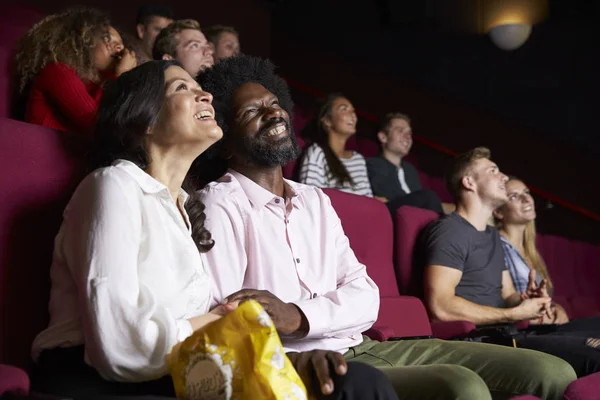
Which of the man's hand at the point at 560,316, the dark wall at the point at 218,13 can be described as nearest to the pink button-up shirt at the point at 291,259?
the man's hand at the point at 560,316

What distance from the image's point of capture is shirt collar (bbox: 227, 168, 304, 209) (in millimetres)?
1334

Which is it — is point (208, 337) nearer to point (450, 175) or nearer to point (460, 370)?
point (460, 370)

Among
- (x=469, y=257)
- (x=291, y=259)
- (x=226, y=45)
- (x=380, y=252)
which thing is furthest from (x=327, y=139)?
(x=291, y=259)

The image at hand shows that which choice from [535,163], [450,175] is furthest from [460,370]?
[535,163]

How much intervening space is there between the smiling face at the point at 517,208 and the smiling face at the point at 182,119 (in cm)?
160

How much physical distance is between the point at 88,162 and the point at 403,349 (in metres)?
0.63

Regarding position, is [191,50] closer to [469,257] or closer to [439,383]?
[469,257]

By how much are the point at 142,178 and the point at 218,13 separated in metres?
2.96

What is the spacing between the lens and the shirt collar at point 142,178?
3.38 feet

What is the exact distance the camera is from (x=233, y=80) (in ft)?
4.87

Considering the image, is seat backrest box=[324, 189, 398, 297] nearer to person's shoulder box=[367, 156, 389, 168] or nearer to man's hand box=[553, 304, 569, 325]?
man's hand box=[553, 304, 569, 325]

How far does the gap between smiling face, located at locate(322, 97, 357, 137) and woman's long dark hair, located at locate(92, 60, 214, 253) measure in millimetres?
1767

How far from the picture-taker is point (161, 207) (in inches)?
41.7

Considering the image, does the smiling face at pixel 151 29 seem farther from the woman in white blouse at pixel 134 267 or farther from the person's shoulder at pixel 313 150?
the woman in white blouse at pixel 134 267
